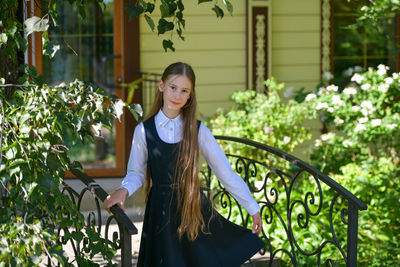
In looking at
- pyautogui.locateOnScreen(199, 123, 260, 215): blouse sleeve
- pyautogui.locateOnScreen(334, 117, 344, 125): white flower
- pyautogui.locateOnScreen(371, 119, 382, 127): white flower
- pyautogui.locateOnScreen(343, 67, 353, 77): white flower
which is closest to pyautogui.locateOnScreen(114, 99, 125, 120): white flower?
pyautogui.locateOnScreen(199, 123, 260, 215): blouse sleeve

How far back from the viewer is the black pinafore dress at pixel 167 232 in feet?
9.82

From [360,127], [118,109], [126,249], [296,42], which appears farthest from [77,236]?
[296,42]

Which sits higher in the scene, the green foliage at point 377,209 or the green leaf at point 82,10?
the green leaf at point 82,10

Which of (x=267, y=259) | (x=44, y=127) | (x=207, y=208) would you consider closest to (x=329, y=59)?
(x=267, y=259)

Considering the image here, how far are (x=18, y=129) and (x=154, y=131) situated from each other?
3.12 feet

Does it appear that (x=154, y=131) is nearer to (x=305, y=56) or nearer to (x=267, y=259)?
(x=267, y=259)

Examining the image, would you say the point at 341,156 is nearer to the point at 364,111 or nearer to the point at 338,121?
the point at 338,121

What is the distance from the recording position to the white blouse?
302 centimetres

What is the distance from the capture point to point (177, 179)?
3000mm

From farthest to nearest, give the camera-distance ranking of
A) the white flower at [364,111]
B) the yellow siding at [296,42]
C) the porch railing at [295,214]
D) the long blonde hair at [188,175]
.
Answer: the yellow siding at [296,42] → the white flower at [364,111] → the porch railing at [295,214] → the long blonde hair at [188,175]

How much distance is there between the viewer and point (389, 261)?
14.7 feet

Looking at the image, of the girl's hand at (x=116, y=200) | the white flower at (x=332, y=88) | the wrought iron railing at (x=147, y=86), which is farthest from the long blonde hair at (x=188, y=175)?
the wrought iron railing at (x=147, y=86)

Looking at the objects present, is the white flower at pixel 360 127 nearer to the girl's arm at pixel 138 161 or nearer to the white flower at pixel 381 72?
the white flower at pixel 381 72

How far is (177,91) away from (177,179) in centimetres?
44
